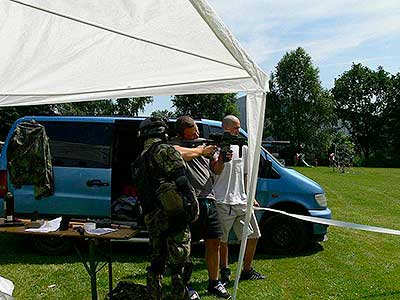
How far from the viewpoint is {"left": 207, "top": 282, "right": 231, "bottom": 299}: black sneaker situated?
539 cm

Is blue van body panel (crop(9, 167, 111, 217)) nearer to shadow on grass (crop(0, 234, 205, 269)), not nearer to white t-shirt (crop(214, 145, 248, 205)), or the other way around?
shadow on grass (crop(0, 234, 205, 269))

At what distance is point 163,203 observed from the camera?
410 cm

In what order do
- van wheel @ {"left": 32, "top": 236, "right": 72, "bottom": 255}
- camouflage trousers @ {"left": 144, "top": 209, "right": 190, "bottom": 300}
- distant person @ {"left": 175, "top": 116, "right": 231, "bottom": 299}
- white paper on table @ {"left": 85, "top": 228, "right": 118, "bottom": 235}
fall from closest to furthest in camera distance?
camouflage trousers @ {"left": 144, "top": 209, "right": 190, "bottom": 300}, white paper on table @ {"left": 85, "top": 228, "right": 118, "bottom": 235}, distant person @ {"left": 175, "top": 116, "right": 231, "bottom": 299}, van wheel @ {"left": 32, "top": 236, "right": 72, "bottom": 255}

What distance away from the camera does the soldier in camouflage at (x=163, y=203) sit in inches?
161

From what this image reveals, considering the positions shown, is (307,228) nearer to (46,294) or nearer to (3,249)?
(46,294)

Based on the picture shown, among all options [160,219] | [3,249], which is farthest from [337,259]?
[3,249]

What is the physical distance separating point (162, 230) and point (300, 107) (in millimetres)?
57714

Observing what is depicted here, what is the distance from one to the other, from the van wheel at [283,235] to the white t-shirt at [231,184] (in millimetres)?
1699

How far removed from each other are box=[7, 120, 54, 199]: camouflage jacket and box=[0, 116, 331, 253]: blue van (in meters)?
0.17

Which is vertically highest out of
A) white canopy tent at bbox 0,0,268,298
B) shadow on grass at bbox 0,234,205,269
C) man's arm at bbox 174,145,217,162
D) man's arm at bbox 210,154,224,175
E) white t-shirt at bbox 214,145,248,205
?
white canopy tent at bbox 0,0,268,298

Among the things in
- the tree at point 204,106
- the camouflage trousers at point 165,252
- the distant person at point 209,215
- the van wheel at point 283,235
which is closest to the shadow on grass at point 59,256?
the van wheel at point 283,235

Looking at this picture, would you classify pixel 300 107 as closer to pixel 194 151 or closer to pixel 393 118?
pixel 393 118

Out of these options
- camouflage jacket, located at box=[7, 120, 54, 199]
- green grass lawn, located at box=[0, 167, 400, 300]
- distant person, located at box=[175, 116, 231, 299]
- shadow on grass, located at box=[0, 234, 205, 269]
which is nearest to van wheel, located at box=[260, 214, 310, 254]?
green grass lawn, located at box=[0, 167, 400, 300]

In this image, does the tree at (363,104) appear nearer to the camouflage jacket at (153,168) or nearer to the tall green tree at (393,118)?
the tall green tree at (393,118)
